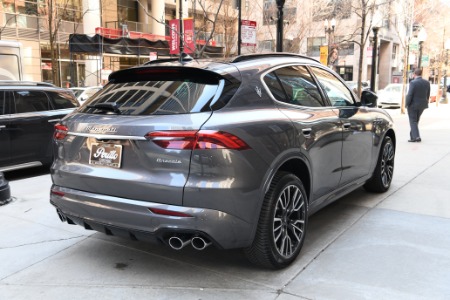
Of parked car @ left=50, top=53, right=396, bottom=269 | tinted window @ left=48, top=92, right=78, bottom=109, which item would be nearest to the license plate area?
parked car @ left=50, top=53, right=396, bottom=269

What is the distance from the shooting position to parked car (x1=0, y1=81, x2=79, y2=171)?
7.12m

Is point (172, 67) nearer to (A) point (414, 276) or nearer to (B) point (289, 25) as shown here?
(A) point (414, 276)

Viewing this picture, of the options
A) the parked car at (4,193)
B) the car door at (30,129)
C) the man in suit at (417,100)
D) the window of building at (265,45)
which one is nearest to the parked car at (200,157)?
the parked car at (4,193)

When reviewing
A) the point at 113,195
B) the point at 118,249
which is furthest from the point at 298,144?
the point at 118,249

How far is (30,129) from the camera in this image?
24.3 feet

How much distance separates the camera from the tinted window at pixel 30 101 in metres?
7.38

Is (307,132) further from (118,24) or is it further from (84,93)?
(118,24)

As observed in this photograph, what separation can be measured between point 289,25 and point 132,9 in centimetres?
1267

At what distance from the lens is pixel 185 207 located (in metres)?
3.08

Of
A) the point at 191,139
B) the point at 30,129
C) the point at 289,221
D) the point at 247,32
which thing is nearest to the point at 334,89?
the point at 289,221

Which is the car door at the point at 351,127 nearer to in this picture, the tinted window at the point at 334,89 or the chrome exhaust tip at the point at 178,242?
the tinted window at the point at 334,89

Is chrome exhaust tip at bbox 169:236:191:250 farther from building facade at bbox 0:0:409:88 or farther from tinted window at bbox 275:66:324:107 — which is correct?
building facade at bbox 0:0:409:88

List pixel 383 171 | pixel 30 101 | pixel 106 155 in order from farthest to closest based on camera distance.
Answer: pixel 30 101 → pixel 383 171 → pixel 106 155

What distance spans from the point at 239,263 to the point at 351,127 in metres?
2.04
